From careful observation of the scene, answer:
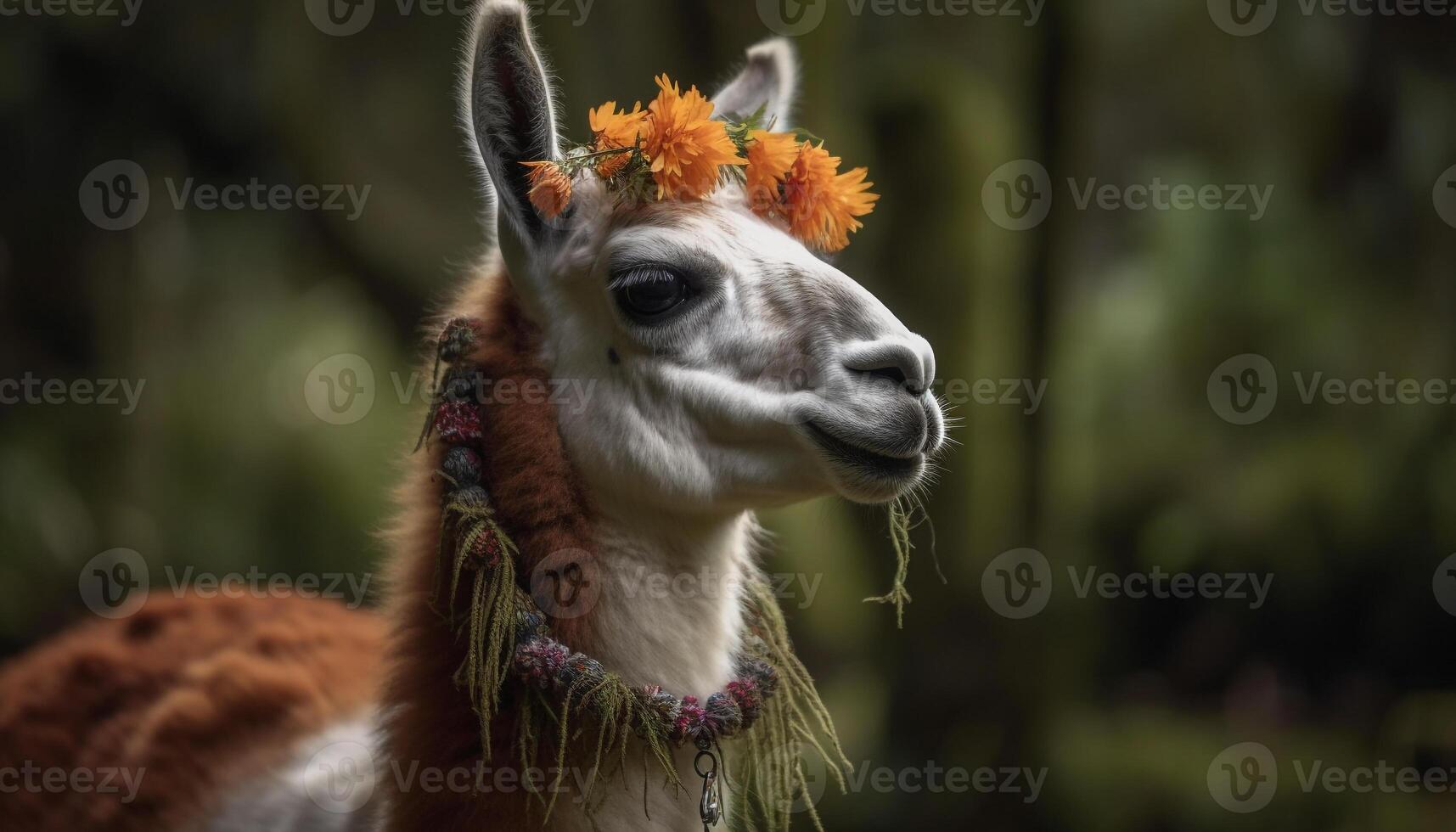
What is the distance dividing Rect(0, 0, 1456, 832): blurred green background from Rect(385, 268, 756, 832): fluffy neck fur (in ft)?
8.68

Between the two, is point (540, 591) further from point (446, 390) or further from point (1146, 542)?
point (1146, 542)

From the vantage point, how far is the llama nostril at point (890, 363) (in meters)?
1.76

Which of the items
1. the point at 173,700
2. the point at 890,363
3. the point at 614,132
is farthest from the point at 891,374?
the point at 173,700

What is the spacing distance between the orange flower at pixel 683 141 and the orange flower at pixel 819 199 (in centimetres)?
19

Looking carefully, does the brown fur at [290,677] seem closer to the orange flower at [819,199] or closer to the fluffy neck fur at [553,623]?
the fluffy neck fur at [553,623]

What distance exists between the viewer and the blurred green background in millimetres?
4469

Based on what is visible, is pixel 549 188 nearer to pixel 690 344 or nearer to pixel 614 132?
pixel 614 132

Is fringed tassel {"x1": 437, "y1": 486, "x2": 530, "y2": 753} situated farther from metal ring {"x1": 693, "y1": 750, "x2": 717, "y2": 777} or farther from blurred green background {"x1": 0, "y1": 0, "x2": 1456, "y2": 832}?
blurred green background {"x1": 0, "y1": 0, "x2": 1456, "y2": 832}

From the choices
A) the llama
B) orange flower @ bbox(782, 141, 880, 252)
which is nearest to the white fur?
the llama

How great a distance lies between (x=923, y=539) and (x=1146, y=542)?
5.80 ft

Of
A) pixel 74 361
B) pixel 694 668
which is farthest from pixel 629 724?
pixel 74 361

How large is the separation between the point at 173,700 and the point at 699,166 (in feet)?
5.89

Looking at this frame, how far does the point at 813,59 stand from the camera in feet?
14.3

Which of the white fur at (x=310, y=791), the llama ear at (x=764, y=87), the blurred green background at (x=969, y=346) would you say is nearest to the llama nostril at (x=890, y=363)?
the llama ear at (x=764, y=87)
